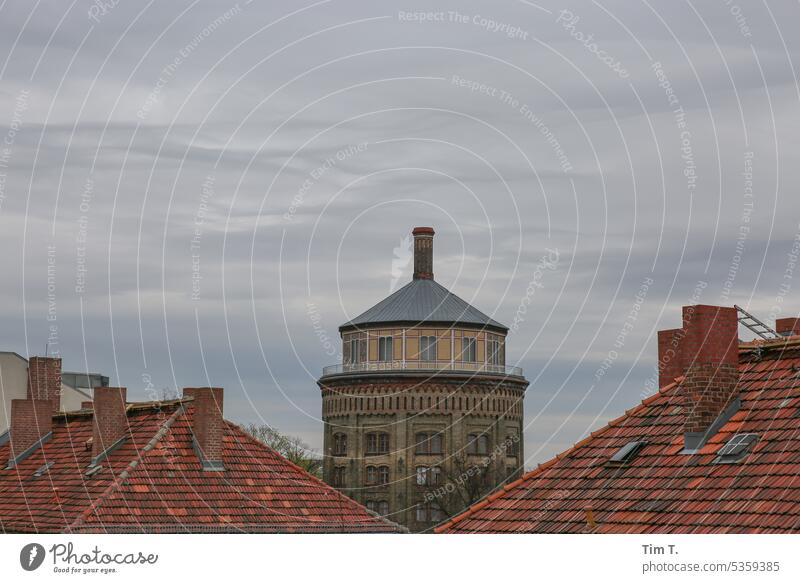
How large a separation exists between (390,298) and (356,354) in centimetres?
578

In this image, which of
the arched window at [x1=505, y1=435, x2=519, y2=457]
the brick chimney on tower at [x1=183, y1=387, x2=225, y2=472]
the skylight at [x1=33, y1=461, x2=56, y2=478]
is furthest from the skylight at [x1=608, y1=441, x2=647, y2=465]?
the arched window at [x1=505, y1=435, x2=519, y2=457]

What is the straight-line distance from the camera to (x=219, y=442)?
34.3m

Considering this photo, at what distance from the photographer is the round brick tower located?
82438mm

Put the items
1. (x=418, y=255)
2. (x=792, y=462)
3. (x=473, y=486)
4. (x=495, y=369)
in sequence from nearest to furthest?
(x=792, y=462) < (x=473, y=486) < (x=495, y=369) < (x=418, y=255)

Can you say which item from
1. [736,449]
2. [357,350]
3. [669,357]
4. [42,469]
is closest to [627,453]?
[736,449]

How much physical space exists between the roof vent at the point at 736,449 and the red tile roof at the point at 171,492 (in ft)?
46.5

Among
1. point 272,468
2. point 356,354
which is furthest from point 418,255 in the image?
→ point 272,468

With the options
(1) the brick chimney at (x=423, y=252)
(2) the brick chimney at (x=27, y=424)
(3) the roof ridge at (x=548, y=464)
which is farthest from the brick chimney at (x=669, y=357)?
(1) the brick chimney at (x=423, y=252)

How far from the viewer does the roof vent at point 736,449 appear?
21703 millimetres

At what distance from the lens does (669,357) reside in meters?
28.5

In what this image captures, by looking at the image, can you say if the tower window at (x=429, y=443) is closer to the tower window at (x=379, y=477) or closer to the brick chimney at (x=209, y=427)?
the tower window at (x=379, y=477)

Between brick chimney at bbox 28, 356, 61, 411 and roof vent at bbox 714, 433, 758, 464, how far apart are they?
95.2 ft

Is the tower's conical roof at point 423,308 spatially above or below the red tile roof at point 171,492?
above

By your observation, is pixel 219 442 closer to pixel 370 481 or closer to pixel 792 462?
pixel 792 462
